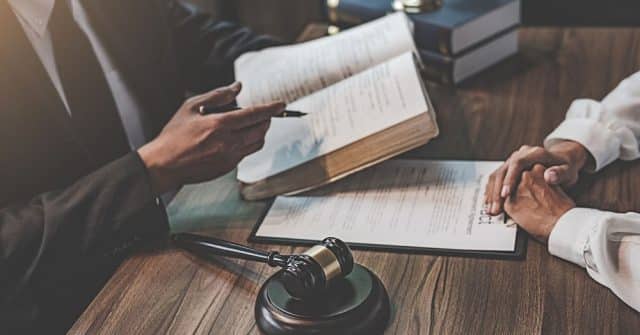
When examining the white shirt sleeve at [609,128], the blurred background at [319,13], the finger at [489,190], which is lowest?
the blurred background at [319,13]

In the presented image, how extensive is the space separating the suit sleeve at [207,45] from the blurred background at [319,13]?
3.69 feet

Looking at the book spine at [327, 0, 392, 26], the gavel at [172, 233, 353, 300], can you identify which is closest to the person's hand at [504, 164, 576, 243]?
the gavel at [172, 233, 353, 300]

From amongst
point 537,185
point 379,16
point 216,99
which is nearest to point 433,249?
point 537,185

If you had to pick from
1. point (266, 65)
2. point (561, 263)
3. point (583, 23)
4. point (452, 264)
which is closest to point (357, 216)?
point (452, 264)

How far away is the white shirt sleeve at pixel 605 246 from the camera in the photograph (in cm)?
86

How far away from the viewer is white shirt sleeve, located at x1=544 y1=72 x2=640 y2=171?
3.66 ft

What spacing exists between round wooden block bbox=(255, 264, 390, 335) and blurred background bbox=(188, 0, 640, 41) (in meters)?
1.86

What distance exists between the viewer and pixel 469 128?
1289 mm

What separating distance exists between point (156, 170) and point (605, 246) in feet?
1.85

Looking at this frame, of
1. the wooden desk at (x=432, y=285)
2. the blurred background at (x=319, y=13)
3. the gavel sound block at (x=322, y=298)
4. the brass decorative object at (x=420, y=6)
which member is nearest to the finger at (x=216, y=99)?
the wooden desk at (x=432, y=285)

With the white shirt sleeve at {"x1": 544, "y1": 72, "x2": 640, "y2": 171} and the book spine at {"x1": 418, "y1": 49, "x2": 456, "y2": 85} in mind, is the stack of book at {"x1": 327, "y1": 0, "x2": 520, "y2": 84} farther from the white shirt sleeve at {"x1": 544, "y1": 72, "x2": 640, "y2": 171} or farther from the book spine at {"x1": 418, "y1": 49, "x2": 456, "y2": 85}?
the white shirt sleeve at {"x1": 544, "y1": 72, "x2": 640, "y2": 171}

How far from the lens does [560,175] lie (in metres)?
1.05

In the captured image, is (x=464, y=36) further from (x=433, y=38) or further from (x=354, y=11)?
(x=354, y=11)

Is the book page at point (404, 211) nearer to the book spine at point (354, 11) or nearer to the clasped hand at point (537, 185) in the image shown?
the clasped hand at point (537, 185)
